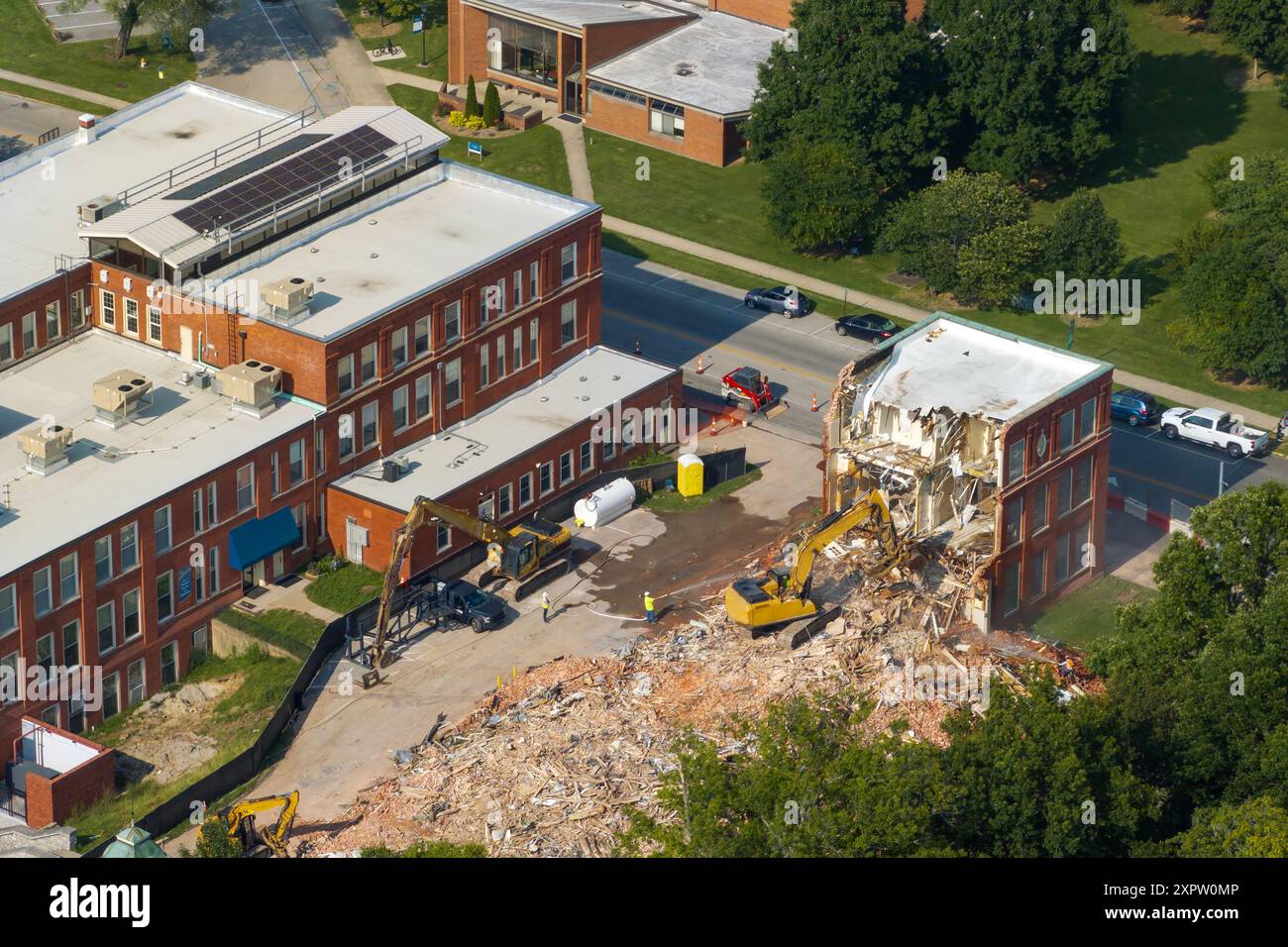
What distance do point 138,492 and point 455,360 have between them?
1853 centimetres

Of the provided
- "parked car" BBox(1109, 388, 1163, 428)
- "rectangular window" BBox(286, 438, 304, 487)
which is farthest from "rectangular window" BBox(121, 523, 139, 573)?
"parked car" BBox(1109, 388, 1163, 428)

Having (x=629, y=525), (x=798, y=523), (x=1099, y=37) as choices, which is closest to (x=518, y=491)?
(x=629, y=525)

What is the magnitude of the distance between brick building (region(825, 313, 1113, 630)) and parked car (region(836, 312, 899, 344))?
73.8 feet

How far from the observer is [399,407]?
95.9 meters

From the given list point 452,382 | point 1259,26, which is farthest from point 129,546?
point 1259,26

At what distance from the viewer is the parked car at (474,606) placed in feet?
292

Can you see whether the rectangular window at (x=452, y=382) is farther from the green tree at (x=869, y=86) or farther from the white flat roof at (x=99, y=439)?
the green tree at (x=869, y=86)

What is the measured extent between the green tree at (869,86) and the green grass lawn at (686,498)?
1164 inches

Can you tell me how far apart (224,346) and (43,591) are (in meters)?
17.0

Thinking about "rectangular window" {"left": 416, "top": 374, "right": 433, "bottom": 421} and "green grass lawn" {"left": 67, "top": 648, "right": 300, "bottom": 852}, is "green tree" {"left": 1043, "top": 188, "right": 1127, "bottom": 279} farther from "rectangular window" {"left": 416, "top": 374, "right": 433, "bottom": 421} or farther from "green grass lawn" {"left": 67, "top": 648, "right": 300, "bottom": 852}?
"green grass lawn" {"left": 67, "top": 648, "right": 300, "bottom": 852}

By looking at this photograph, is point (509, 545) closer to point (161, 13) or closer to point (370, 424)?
point (370, 424)

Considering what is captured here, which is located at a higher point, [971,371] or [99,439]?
[971,371]

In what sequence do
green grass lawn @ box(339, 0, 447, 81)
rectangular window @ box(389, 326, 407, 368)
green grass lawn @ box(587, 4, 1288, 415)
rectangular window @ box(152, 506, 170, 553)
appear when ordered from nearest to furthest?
rectangular window @ box(152, 506, 170, 553) < rectangular window @ box(389, 326, 407, 368) < green grass lawn @ box(587, 4, 1288, 415) < green grass lawn @ box(339, 0, 447, 81)

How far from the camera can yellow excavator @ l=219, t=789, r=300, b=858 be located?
74438mm
